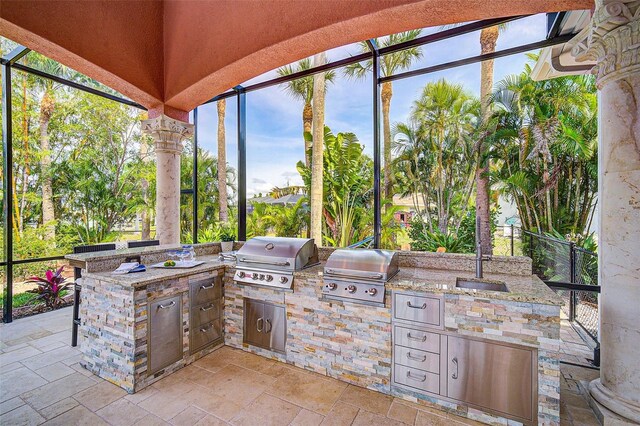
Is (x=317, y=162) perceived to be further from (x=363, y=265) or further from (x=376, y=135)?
(x=363, y=265)

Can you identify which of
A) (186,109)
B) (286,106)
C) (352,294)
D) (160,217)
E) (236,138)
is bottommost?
(352,294)

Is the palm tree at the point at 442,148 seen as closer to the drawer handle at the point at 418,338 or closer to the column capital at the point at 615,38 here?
the column capital at the point at 615,38

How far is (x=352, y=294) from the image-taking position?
243 cm

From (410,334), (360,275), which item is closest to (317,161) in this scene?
(360,275)

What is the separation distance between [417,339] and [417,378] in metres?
0.31

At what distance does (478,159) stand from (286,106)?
672 cm

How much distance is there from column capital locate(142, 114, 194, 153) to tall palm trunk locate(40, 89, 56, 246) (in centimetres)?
511

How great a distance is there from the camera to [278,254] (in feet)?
9.43

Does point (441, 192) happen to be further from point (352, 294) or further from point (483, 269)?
point (352, 294)

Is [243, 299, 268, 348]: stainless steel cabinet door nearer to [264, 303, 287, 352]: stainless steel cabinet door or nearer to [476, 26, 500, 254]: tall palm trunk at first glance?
[264, 303, 287, 352]: stainless steel cabinet door

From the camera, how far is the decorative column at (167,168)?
4094 mm

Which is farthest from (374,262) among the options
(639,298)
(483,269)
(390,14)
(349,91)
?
(349,91)

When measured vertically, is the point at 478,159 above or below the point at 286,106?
below

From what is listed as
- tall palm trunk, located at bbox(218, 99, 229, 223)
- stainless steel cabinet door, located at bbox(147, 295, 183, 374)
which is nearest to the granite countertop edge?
stainless steel cabinet door, located at bbox(147, 295, 183, 374)
